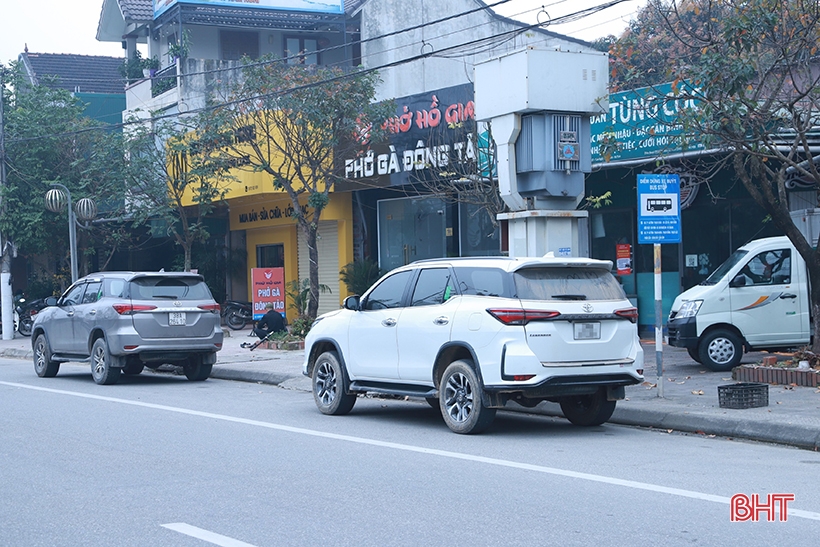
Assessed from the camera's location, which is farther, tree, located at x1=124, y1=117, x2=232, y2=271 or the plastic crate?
tree, located at x1=124, y1=117, x2=232, y2=271

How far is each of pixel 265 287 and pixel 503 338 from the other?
47.2 feet

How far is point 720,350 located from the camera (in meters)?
15.3

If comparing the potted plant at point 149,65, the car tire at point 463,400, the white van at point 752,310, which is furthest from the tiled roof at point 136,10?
the car tire at point 463,400

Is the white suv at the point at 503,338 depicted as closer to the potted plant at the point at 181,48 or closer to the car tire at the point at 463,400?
the car tire at the point at 463,400

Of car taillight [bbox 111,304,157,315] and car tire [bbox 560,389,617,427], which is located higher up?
car taillight [bbox 111,304,157,315]

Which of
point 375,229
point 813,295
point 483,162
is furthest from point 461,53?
point 813,295

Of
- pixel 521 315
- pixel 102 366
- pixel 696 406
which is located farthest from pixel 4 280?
pixel 696 406

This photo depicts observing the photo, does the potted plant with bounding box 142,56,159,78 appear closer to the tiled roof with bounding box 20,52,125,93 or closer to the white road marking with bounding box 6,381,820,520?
the tiled roof with bounding box 20,52,125,93

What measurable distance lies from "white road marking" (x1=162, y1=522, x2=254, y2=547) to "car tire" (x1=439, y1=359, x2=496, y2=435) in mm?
4130

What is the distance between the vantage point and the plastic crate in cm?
1098

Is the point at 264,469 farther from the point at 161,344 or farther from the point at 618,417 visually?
the point at 161,344

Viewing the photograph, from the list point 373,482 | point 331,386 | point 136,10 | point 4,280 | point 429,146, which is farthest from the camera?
point 136,10

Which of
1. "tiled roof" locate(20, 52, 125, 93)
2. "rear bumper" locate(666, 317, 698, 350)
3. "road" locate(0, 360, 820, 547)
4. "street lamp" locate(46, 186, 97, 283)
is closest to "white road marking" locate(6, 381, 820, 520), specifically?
"road" locate(0, 360, 820, 547)

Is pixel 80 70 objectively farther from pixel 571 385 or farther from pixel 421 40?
pixel 571 385
